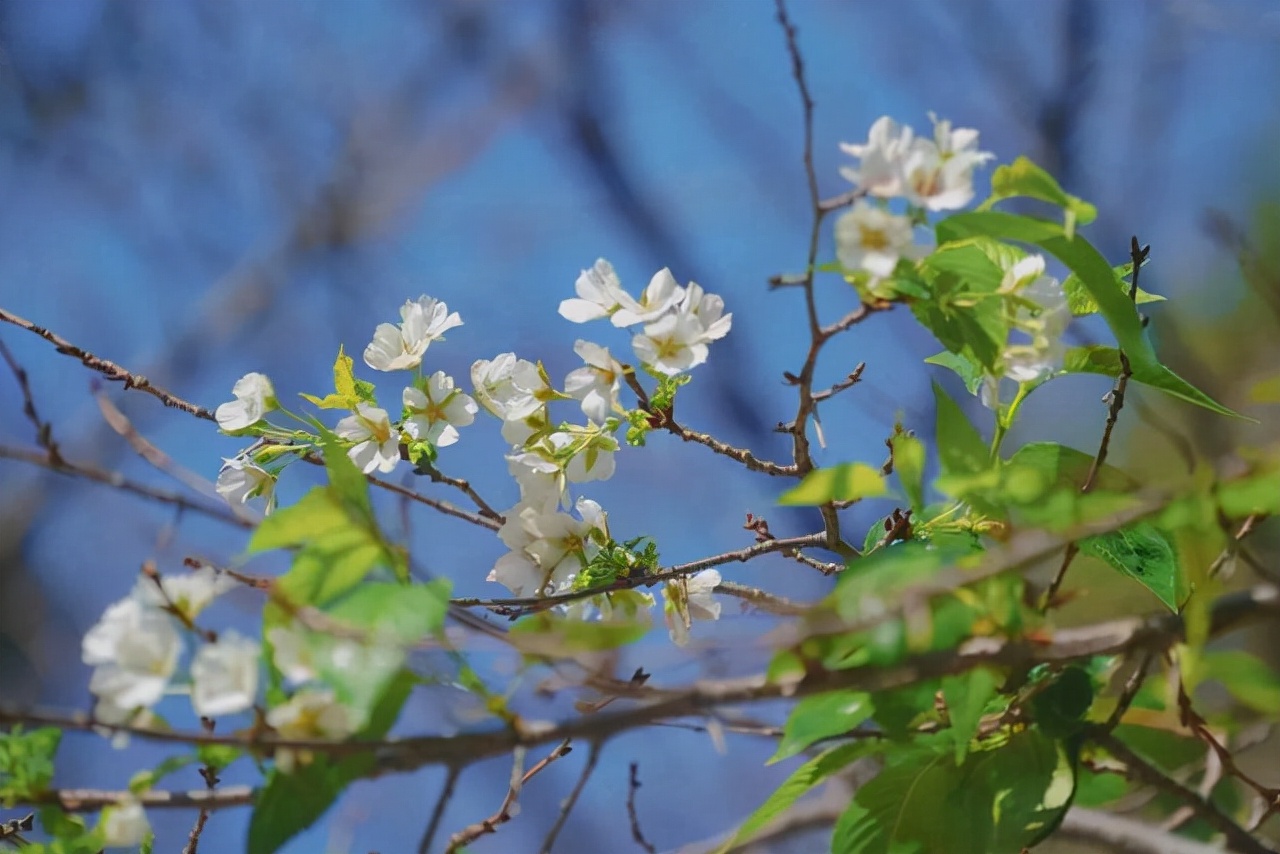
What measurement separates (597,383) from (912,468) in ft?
0.52

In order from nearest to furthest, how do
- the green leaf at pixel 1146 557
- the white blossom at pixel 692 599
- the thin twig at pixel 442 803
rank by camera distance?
the thin twig at pixel 442 803 < the green leaf at pixel 1146 557 < the white blossom at pixel 692 599

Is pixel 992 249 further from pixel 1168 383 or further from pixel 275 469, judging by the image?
pixel 275 469

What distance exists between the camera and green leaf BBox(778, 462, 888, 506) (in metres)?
0.22

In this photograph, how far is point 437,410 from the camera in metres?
0.42

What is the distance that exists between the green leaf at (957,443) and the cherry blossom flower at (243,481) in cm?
27

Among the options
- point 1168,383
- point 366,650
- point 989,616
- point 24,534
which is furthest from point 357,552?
point 24,534

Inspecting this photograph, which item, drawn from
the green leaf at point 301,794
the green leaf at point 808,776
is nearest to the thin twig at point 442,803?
the green leaf at point 301,794

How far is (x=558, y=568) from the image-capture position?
0.40 m

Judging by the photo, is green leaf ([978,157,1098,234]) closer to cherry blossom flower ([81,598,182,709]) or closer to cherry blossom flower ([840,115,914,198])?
cherry blossom flower ([840,115,914,198])

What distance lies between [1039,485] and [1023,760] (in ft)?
0.33

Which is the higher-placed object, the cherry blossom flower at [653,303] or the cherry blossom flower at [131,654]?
the cherry blossom flower at [653,303]

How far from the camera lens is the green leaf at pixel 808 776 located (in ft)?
0.88

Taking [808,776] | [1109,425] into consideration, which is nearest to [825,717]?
[808,776]

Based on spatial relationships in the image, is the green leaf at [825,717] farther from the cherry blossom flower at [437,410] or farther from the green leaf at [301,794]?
the cherry blossom flower at [437,410]
